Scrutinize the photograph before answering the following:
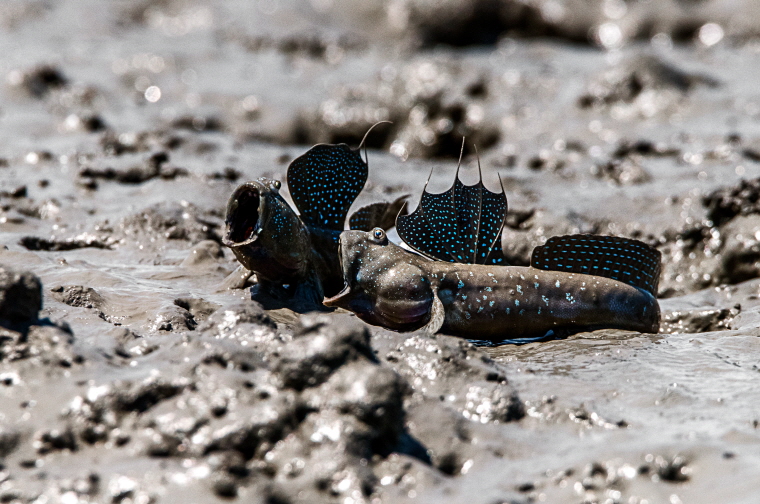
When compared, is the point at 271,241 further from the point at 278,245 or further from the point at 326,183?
the point at 326,183

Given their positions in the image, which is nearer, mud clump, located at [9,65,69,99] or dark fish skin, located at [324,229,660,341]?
dark fish skin, located at [324,229,660,341]

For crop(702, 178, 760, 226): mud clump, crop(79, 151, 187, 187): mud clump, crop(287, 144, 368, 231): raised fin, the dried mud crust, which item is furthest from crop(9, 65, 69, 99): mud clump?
crop(702, 178, 760, 226): mud clump

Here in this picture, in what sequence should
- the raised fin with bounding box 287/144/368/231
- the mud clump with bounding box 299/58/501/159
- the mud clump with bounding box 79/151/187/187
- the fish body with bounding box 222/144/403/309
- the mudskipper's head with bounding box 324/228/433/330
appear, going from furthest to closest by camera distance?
1. the mud clump with bounding box 299/58/501/159
2. the mud clump with bounding box 79/151/187/187
3. the raised fin with bounding box 287/144/368/231
4. the fish body with bounding box 222/144/403/309
5. the mudskipper's head with bounding box 324/228/433/330

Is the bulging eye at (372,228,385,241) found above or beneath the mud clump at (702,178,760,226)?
above

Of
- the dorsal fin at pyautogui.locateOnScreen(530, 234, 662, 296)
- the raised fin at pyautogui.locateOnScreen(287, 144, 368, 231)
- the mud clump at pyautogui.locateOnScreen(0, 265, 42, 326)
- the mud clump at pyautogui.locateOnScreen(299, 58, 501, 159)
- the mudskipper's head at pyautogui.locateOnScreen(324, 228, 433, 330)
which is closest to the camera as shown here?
the mud clump at pyautogui.locateOnScreen(0, 265, 42, 326)

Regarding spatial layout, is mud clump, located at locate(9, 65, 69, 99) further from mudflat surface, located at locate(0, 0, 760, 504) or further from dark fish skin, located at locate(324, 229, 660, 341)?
dark fish skin, located at locate(324, 229, 660, 341)

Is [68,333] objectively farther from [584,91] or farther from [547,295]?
[584,91]

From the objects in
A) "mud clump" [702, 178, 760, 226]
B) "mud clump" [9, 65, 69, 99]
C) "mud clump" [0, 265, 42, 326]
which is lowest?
"mud clump" [702, 178, 760, 226]
